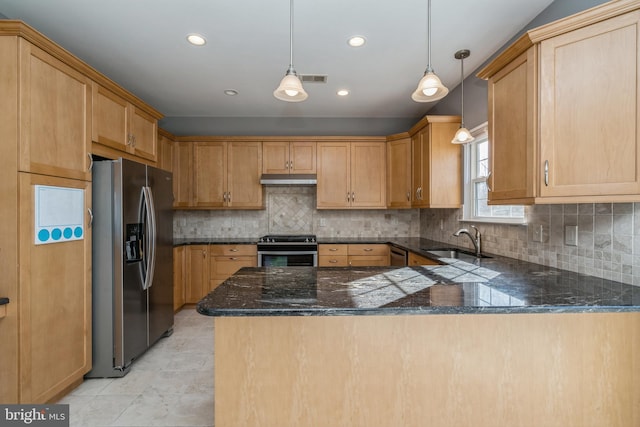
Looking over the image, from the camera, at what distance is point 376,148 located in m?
4.18

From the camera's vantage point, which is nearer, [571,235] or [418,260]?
[571,235]

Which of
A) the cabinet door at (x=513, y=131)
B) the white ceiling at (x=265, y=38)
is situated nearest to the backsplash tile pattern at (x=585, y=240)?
the cabinet door at (x=513, y=131)

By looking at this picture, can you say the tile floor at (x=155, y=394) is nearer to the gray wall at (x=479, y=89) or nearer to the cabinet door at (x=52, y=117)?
the cabinet door at (x=52, y=117)

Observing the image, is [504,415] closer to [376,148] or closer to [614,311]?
[614,311]

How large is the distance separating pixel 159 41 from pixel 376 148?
9.05 feet

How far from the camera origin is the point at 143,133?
2.94 meters

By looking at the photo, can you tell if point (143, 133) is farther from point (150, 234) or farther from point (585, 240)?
point (585, 240)

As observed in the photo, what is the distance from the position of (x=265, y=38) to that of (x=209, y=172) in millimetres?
2193

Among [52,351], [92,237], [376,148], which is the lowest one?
[52,351]

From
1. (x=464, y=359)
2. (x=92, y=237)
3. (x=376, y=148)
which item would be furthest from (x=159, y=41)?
(x=464, y=359)

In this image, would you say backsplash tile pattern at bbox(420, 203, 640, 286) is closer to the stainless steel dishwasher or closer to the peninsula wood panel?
the peninsula wood panel

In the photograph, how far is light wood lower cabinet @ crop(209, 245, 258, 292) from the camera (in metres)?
3.91

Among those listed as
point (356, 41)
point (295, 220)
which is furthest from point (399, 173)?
point (356, 41)

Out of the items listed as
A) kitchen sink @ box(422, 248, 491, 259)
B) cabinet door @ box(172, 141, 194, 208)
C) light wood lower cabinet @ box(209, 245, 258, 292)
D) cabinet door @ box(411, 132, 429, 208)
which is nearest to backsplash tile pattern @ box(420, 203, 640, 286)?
kitchen sink @ box(422, 248, 491, 259)
